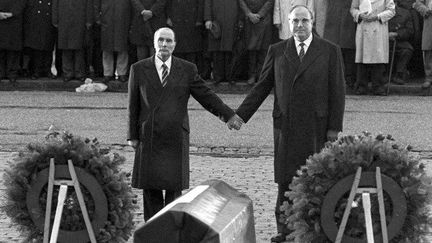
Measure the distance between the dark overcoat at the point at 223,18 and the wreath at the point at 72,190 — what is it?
1224 centimetres

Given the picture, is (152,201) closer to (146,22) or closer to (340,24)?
(146,22)

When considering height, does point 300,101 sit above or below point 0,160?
above

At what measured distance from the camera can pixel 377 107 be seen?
21656 mm

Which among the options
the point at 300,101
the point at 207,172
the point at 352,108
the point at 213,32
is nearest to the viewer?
the point at 300,101

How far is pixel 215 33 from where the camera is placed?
23.4 metres

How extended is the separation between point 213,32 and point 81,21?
7.88 feet

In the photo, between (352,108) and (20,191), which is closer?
(20,191)

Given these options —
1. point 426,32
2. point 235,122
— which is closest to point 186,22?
point 426,32

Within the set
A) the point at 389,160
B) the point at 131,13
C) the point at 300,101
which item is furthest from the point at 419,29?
the point at 389,160

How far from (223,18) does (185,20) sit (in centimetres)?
65

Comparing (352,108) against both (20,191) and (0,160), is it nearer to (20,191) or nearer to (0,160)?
(0,160)

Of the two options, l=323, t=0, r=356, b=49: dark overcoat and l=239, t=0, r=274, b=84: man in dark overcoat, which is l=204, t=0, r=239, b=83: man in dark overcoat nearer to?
l=239, t=0, r=274, b=84: man in dark overcoat

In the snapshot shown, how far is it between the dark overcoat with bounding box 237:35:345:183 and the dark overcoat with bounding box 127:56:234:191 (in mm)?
901

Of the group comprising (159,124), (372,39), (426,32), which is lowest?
(159,124)
